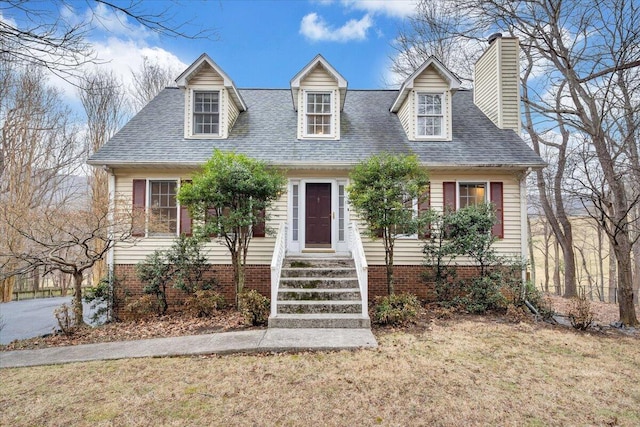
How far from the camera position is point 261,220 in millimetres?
7777

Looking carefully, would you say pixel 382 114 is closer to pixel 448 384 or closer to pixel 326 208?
pixel 326 208

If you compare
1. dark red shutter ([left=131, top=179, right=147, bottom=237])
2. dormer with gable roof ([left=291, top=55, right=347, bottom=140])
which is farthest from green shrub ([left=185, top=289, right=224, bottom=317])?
dormer with gable roof ([left=291, top=55, right=347, bottom=140])

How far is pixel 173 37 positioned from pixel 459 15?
885cm

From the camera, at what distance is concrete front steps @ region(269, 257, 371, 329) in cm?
659

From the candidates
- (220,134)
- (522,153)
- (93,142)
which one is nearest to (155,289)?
(220,134)

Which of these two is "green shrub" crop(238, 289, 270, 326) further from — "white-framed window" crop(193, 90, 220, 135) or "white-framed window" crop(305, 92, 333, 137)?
"white-framed window" crop(193, 90, 220, 135)

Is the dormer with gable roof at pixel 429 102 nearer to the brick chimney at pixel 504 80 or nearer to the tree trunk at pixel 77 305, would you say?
the brick chimney at pixel 504 80

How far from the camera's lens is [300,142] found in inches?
391

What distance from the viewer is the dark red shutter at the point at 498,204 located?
9266 mm

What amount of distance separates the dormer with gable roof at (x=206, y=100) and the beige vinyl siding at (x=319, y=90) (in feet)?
6.69

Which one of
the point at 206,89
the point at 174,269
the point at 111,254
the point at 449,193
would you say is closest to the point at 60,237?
the point at 111,254

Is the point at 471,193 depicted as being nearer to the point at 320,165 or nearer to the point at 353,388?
the point at 320,165

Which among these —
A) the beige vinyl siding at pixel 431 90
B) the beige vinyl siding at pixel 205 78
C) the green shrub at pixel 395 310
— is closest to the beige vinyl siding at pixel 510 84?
the beige vinyl siding at pixel 431 90

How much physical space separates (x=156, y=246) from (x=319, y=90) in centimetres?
632
